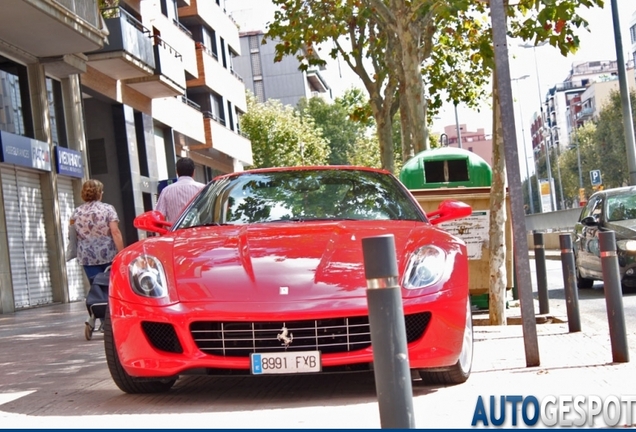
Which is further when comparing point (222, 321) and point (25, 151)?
point (25, 151)

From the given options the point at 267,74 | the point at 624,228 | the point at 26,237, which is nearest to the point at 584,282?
the point at 624,228

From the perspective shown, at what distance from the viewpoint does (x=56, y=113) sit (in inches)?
1011

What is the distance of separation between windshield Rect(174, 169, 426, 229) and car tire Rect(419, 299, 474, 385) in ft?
3.50

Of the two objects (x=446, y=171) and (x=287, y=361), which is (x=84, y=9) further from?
(x=287, y=361)

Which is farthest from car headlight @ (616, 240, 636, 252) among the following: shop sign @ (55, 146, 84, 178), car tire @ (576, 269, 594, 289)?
shop sign @ (55, 146, 84, 178)

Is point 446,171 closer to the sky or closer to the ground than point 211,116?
closer to the ground

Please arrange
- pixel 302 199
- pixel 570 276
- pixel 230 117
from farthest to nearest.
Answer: pixel 230 117
pixel 570 276
pixel 302 199

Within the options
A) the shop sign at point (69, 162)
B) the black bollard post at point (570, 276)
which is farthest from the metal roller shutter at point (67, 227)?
the black bollard post at point (570, 276)

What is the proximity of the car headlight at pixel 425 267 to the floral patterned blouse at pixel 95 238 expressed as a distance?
5.87 m

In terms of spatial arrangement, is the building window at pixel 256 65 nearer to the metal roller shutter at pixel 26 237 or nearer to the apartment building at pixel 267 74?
the apartment building at pixel 267 74

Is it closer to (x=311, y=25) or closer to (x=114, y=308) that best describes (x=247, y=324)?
(x=114, y=308)

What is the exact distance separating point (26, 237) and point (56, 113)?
3716 mm

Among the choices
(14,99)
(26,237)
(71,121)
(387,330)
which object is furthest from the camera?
(71,121)

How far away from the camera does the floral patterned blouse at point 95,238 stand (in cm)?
1152
